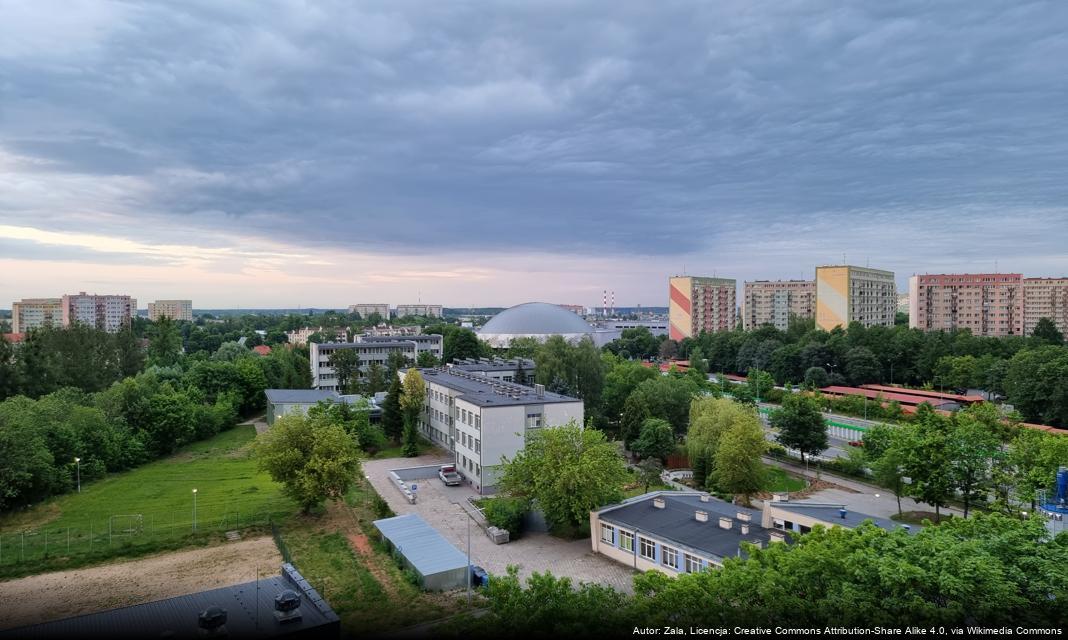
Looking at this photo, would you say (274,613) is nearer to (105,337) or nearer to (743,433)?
(743,433)

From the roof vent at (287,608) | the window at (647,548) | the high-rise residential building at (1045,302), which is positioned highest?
the high-rise residential building at (1045,302)

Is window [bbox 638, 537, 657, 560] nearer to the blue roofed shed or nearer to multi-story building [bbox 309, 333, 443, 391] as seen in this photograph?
the blue roofed shed

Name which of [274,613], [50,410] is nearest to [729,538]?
[274,613]

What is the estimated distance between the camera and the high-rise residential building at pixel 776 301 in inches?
3049

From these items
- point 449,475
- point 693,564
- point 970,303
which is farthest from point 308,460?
point 970,303

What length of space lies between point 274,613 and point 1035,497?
17636 mm

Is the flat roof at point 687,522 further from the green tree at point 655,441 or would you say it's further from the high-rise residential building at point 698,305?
the high-rise residential building at point 698,305

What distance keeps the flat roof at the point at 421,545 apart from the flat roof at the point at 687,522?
410 centimetres

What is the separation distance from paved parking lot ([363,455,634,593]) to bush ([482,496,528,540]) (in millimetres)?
345

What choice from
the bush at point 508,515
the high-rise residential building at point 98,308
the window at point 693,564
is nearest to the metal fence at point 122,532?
the bush at point 508,515

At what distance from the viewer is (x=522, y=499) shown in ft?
59.9

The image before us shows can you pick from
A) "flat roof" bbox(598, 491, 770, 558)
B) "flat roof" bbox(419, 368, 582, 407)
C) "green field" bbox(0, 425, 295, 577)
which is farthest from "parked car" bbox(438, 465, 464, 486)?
"flat roof" bbox(598, 491, 770, 558)

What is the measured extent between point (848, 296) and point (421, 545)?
2283 inches

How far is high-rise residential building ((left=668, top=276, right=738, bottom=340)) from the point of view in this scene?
7994 cm
